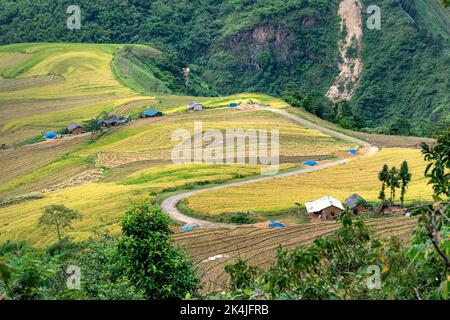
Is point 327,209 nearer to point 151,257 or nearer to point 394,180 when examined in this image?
point 394,180

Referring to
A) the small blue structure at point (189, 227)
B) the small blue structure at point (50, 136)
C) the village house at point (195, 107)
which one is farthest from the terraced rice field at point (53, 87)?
the small blue structure at point (189, 227)

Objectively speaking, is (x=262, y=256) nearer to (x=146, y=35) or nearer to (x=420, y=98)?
(x=420, y=98)

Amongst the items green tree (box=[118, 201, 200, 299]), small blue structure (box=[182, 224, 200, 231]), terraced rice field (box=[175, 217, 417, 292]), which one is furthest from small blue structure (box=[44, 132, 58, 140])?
green tree (box=[118, 201, 200, 299])

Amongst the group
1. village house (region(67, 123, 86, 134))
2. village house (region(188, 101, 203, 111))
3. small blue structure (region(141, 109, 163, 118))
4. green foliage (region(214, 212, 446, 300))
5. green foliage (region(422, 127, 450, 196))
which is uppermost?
green foliage (region(422, 127, 450, 196))

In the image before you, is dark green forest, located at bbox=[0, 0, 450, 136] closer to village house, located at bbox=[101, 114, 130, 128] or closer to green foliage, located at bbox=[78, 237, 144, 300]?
village house, located at bbox=[101, 114, 130, 128]

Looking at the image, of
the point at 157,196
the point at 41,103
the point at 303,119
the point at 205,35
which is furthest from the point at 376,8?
the point at 157,196

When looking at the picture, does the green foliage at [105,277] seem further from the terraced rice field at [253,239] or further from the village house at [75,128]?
the village house at [75,128]
